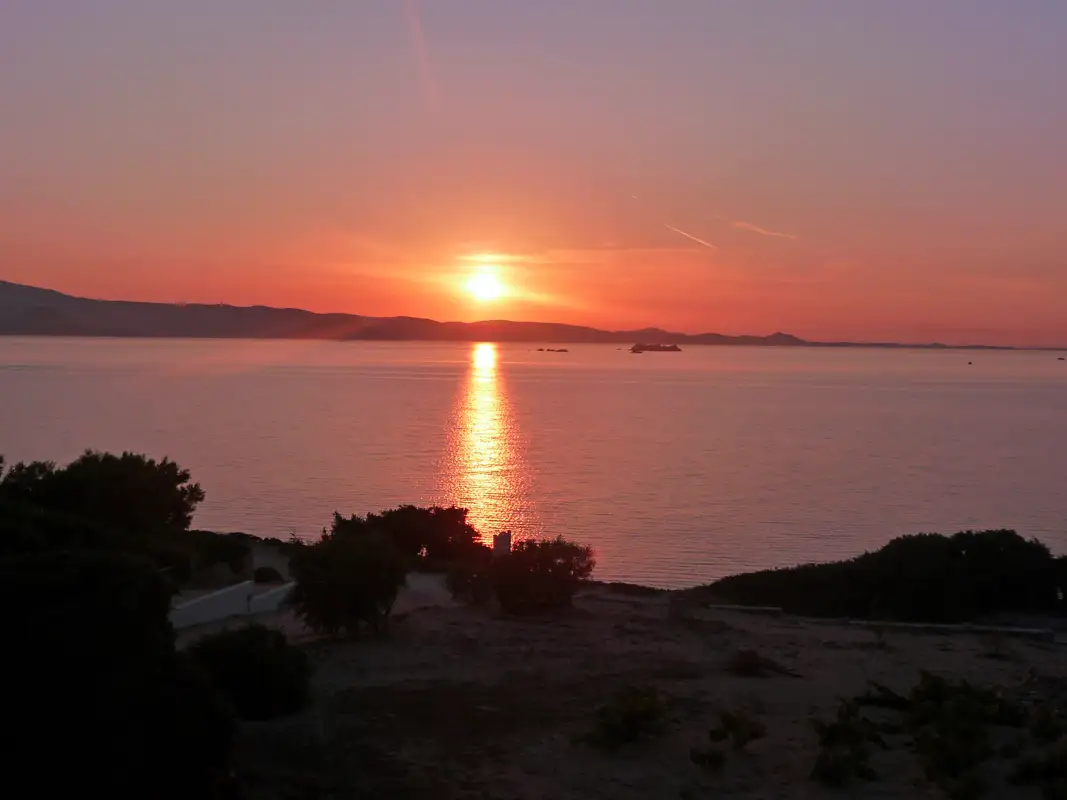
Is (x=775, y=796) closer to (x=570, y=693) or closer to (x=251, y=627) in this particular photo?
(x=570, y=693)

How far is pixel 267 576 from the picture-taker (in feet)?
77.3

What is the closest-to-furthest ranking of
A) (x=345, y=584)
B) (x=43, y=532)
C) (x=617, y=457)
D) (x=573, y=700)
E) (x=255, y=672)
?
(x=255, y=672) < (x=573, y=700) < (x=43, y=532) < (x=345, y=584) < (x=617, y=457)

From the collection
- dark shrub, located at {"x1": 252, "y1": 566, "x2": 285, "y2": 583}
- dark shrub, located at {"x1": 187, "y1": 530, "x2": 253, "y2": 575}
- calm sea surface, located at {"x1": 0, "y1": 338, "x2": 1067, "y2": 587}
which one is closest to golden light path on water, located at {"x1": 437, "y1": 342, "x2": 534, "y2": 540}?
calm sea surface, located at {"x1": 0, "y1": 338, "x2": 1067, "y2": 587}

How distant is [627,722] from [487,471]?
4546 centimetres

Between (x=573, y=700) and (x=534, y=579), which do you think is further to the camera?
(x=534, y=579)

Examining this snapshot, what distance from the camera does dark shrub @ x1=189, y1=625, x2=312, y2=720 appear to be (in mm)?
11320

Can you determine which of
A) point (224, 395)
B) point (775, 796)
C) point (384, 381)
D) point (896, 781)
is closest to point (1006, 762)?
point (896, 781)

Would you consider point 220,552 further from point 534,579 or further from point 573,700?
point 573,700

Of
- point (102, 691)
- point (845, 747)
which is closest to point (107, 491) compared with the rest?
point (102, 691)

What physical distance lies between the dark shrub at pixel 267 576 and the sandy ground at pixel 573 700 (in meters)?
6.10

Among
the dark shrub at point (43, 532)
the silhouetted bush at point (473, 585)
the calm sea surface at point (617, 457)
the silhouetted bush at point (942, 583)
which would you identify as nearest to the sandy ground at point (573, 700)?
the silhouetted bush at point (473, 585)

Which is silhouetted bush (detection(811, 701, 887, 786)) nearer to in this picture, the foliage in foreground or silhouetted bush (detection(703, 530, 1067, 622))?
the foliage in foreground

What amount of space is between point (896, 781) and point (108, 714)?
21.9ft

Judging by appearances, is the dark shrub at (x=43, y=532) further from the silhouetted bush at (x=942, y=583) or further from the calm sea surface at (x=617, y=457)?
the calm sea surface at (x=617, y=457)
